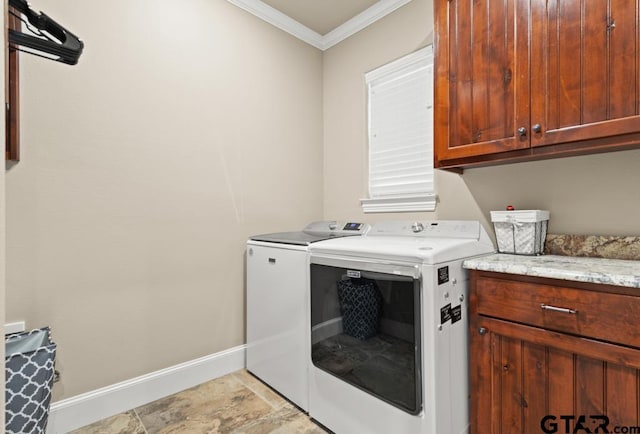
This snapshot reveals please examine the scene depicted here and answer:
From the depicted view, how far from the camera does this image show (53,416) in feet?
5.31

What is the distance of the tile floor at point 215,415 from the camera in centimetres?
168

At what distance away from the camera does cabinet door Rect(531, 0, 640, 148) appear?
1202mm

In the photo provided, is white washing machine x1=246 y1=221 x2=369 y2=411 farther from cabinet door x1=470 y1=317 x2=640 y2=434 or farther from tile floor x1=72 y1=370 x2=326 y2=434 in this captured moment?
cabinet door x1=470 y1=317 x2=640 y2=434

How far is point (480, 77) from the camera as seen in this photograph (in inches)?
62.4

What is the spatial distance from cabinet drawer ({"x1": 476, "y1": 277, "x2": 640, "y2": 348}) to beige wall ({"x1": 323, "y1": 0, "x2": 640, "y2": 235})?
22.3 inches

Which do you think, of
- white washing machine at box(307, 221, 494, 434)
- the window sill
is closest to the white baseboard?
white washing machine at box(307, 221, 494, 434)

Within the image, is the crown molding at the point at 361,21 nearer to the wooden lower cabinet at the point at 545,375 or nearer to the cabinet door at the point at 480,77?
the cabinet door at the point at 480,77

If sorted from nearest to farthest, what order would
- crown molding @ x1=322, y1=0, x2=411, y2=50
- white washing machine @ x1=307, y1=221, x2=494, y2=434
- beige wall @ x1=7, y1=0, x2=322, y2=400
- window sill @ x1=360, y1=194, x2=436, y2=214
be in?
Result: white washing machine @ x1=307, y1=221, x2=494, y2=434 < beige wall @ x1=7, y1=0, x2=322, y2=400 < window sill @ x1=360, y1=194, x2=436, y2=214 < crown molding @ x1=322, y1=0, x2=411, y2=50

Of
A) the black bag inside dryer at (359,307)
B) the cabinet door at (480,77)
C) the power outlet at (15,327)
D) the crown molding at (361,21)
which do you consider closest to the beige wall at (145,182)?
the power outlet at (15,327)

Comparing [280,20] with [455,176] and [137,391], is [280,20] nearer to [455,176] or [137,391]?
[455,176]

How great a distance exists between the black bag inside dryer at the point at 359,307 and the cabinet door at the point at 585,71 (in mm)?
982

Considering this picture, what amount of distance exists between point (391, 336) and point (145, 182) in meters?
1.61

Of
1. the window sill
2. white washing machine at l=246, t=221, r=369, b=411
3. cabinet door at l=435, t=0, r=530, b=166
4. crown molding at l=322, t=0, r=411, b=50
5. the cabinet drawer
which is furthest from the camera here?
crown molding at l=322, t=0, r=411, b=50

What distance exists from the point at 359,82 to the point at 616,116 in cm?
177
